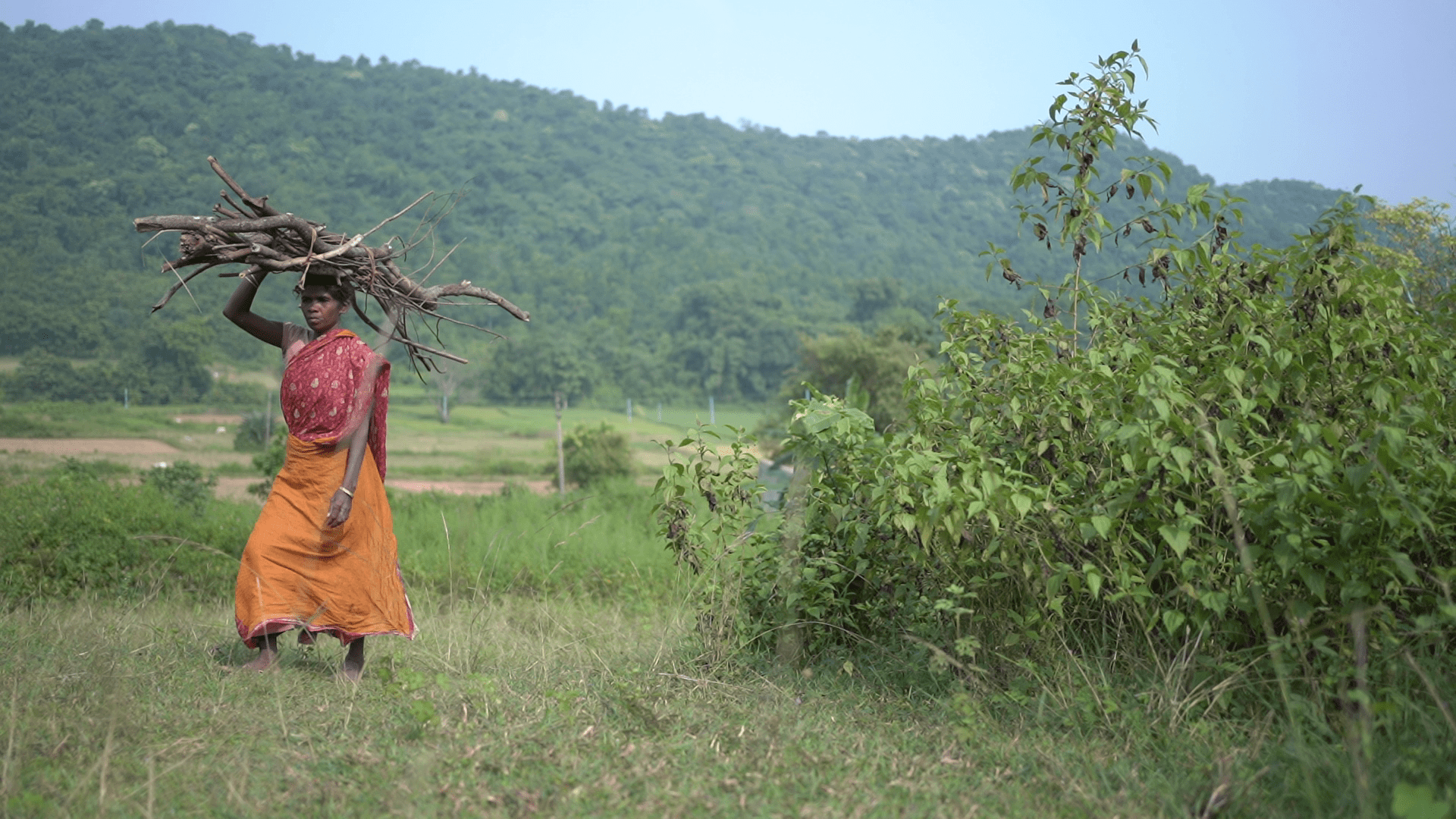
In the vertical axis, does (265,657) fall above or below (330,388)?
below

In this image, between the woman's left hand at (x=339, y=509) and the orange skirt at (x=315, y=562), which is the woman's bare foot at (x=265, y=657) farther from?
the woman's left hand at (x=339, y=509)

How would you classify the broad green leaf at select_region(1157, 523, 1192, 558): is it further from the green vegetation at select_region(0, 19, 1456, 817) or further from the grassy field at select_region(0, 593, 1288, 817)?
the grassy field at select_region(0, 593, 1288, 817)

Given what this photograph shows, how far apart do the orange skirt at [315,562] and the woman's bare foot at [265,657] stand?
4cm

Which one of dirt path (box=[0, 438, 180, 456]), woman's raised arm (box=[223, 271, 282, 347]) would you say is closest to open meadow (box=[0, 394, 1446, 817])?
woman's raised arm (box=[223, 271, 282, 347])

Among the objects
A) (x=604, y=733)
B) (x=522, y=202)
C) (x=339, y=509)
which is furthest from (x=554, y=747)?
(x=522, y=202)

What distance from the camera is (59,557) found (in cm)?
668

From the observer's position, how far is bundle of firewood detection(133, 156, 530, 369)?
3.73 meters

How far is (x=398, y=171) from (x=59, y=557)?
207 feet

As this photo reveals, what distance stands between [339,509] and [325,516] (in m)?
0.11

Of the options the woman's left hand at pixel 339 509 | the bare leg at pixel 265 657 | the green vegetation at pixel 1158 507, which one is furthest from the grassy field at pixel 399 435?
the green vegetation at pixel 1158 507

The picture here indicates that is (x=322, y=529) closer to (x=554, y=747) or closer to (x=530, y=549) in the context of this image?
(x=554, y=747)

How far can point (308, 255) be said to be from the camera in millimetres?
3889

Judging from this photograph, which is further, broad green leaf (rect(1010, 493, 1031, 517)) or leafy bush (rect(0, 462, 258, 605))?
leafy bush (rect(0, 462, 258, 605))

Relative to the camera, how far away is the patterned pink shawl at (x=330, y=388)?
3.89m
